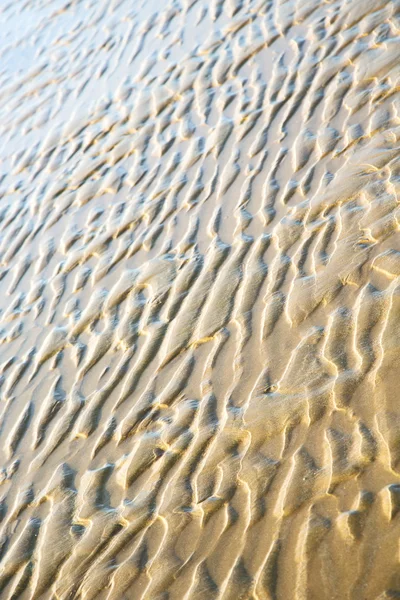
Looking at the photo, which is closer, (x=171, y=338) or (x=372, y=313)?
(x=372, y=313)

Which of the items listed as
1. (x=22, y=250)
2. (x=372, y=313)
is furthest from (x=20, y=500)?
(x=22, y=250)

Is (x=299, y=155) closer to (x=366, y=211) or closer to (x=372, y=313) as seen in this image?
(x=366, y=211)

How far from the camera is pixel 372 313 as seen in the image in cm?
332

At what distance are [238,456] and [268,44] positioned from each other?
162 inches

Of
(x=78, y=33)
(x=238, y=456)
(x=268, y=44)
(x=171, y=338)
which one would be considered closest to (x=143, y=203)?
(x=171, y=338)

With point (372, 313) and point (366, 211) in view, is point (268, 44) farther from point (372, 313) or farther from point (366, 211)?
point (372, 313)

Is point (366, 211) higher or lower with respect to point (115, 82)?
lower

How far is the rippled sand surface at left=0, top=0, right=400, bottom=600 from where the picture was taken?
9.16ft

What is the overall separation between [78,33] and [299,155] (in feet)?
14.0

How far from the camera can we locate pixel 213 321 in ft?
12.5

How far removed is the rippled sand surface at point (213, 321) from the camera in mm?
2793

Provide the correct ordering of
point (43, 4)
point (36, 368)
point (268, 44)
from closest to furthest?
point (36, 368) < point (268, 44) < point (43, 4)

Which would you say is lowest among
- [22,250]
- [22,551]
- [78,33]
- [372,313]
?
[372,313]

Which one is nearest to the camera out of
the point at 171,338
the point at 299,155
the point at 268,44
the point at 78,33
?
the point at 171,338
